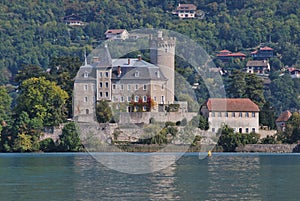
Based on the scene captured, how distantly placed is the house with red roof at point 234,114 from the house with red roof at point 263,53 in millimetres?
69773

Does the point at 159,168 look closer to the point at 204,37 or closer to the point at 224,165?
the point at 224,165

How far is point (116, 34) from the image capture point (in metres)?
158

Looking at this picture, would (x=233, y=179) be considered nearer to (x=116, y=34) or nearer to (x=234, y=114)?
(x=234, y=114)

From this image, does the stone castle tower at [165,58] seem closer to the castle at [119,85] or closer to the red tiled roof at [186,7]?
the castle at [119,85]

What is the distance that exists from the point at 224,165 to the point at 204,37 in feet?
345

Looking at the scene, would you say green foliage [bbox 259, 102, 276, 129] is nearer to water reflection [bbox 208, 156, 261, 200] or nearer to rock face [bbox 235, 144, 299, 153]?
rock face [bbox 235, 144, 299, 153]

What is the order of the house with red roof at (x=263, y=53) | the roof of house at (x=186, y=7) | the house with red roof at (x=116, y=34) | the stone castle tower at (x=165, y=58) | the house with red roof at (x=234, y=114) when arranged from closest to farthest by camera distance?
1. the house with red roof at (x=234, y=114)
2. the stone castle tower at (x=165, y=58)
3. the house with red roof at (x=116, y=34)
4. the house with red roof at (x=263, y=53)
5. the roof of house at (x=186, y=7)

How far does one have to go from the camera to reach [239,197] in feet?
129

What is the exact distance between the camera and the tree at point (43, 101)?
7824 cm

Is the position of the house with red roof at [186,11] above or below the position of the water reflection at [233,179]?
above

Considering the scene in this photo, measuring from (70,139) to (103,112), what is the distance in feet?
16.6

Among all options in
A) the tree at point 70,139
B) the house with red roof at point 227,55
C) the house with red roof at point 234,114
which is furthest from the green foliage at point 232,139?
the house with red roof at point 227,55

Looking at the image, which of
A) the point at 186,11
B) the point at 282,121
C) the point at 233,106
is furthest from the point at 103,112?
the point at 186,11

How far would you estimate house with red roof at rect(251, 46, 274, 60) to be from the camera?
15225 centimetres
